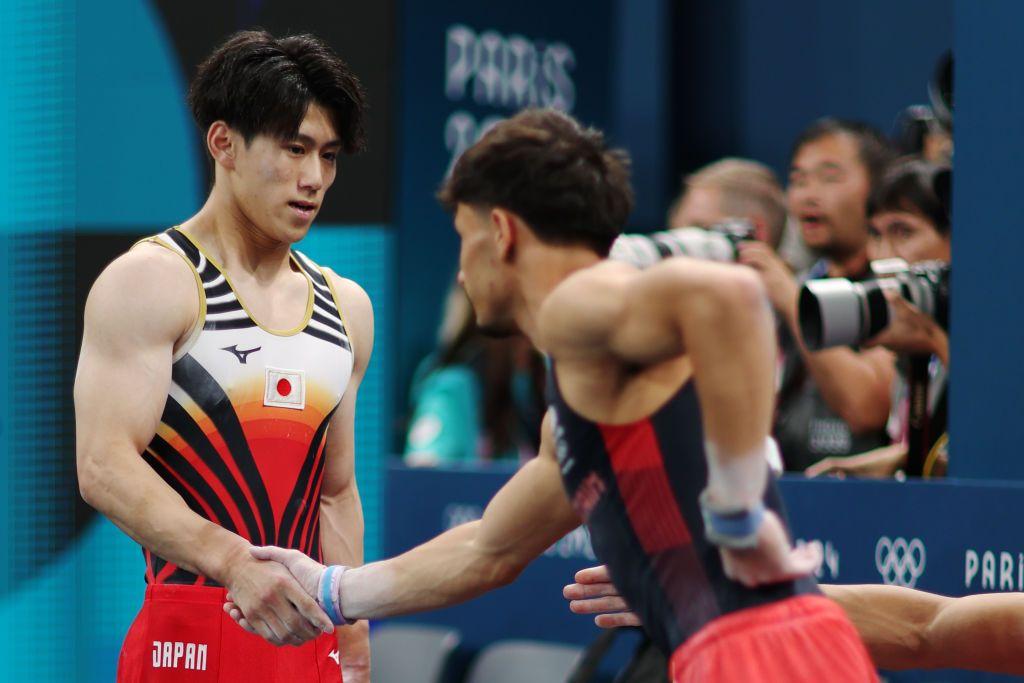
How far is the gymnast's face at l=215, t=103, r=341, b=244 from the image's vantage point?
10.5 ft

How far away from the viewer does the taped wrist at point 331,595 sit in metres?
2.96

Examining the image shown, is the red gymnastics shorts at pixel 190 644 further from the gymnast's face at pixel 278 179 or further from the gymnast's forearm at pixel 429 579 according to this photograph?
the gymnast's face at pixel 278 179

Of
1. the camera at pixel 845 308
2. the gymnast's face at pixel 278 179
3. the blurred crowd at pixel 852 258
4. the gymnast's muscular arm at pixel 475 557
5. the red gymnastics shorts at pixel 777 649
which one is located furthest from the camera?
the blurred crowd at pixel 852 258

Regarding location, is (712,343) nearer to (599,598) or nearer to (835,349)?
(599,598)

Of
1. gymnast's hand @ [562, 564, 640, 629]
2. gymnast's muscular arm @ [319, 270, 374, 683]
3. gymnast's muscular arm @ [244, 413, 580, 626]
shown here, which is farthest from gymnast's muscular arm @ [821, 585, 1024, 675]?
gymnast's muscular arm @ [319, 270, 374, 683]

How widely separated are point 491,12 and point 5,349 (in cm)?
→ 348

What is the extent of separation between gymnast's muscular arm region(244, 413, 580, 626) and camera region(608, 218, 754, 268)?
1323 mm

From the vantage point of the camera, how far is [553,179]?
2.49 metres

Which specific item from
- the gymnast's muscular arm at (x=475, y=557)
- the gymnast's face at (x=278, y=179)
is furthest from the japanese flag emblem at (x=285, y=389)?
the gymnast's muscular arm at (x=475, y=557)

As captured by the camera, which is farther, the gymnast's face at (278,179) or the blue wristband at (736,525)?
the gymnast's face at (278,179)

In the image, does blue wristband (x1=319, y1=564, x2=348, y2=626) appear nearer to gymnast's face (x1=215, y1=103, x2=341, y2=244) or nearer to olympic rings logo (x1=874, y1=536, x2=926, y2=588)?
gymnast's face (x1=215, y1=103, x2=341, y2=244)

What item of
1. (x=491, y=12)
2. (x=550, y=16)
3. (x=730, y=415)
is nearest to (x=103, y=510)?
(x=730, y=415)

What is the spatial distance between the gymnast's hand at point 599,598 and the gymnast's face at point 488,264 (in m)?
0.65

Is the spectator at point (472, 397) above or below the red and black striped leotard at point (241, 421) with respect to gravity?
below
